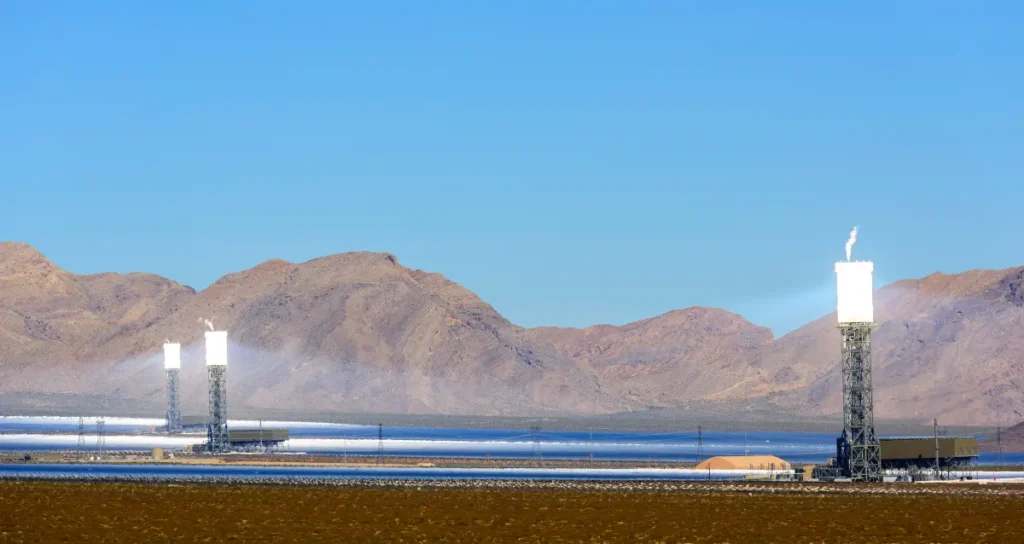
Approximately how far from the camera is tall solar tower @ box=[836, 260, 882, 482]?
98.6 meters

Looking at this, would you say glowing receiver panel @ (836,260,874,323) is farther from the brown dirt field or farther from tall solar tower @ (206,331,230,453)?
tall solar tower @ (206,331,230,453)

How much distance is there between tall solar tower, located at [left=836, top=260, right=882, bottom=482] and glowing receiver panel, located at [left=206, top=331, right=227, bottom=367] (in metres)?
71.4

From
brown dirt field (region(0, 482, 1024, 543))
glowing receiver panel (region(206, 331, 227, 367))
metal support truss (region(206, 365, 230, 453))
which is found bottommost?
brown dirt field (region(0, 482, 1024, 543))

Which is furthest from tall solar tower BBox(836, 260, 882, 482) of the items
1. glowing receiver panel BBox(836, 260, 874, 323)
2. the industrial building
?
the industrial building

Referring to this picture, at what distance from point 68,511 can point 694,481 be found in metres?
51.1

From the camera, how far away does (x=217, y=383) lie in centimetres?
15612

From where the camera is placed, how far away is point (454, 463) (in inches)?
5664

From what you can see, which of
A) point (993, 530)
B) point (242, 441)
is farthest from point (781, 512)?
point (242, 441)

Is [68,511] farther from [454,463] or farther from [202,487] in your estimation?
[454,463]

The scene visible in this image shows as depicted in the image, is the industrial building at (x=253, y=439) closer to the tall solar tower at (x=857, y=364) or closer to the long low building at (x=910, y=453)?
the long low building at (x=910, y=453)

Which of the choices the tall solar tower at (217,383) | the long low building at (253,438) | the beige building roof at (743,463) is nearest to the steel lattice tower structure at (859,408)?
the beige building roof at (743,463)

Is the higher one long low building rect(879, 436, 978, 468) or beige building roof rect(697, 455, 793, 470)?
long low building rect(879, 436, 978, 468)

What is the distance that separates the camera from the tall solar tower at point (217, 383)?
15525 centimetres

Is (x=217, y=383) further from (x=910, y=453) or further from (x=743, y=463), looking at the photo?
(x=910, y=453)
